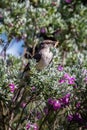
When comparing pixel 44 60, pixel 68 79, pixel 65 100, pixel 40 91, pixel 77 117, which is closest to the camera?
pixel 40 91

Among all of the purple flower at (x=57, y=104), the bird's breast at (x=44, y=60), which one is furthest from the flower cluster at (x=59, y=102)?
the bird's breast at (x=44, y=60)

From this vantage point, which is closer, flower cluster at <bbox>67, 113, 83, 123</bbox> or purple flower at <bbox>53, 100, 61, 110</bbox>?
purple flower at <bbox>53, 100, 61, 110</bbox>

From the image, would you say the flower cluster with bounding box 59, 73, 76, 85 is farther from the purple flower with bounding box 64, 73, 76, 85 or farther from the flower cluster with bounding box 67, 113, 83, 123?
the flower cluster with bounding box 67, 113, 83, 123

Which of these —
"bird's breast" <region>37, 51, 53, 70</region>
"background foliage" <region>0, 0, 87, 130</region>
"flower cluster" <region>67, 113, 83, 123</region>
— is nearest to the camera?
"background foliage" <region>0, 0, 87, 130</region>

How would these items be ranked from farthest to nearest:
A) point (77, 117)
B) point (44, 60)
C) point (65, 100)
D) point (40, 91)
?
1. point (44, 60)
2. point (77, 117)
3. point (65, 100)
4. point (40, 91)

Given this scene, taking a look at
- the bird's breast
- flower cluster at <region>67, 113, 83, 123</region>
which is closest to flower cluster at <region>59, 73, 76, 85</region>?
flower cluster at <region>67, 113, 83, 123</region>

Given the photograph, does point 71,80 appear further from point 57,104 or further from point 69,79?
point 57,104

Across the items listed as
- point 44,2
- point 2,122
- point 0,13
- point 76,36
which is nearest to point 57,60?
point 2,122

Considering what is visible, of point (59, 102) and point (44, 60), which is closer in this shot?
point (59, 102)

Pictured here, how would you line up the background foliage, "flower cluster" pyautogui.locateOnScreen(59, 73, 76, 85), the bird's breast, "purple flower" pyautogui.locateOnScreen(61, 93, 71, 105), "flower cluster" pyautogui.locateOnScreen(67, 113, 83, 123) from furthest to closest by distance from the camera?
the bird's breast → "flower cluster" pyautogui.locateOnScreen(67, 113, 83, 123) → "purple flower" pyautogui.locateOnScreen(61, 93, 71, 105) → "flower cluster" pyautogui.locateOnScreen(59, 73, 76, 85) → the background foliage

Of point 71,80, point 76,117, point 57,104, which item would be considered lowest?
point 76,117

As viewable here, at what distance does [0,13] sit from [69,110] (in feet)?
10.9

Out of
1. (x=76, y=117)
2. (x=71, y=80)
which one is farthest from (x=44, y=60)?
(x=71, y=80)

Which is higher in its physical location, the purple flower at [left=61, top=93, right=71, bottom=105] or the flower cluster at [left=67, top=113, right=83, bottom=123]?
the purple flower at [left=61, top=93, right=71, bottom=105]
